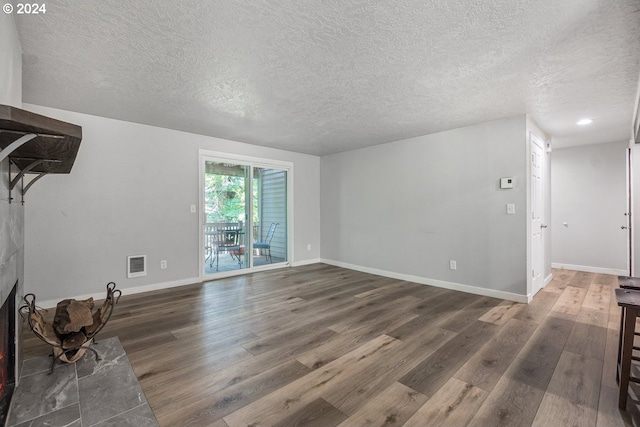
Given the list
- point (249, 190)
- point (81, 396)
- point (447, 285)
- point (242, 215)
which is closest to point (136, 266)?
point (242, 215)

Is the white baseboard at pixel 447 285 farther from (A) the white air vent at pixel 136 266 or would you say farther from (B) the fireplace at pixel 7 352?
(B) the fireplace at pixel 7 352

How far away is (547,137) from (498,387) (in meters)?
4.38

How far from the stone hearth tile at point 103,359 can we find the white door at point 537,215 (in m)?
4.59

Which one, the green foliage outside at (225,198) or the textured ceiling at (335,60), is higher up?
the textured ceiling at (335,60)

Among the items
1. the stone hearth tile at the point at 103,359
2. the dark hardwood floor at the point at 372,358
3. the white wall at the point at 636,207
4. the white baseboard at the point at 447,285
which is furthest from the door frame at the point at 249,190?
the white wall at the point at 636,207

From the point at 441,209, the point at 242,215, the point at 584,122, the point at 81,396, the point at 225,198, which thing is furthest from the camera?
the point at 242,215

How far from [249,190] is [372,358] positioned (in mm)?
3717

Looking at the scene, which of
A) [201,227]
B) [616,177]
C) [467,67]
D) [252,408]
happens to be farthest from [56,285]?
[616,177]

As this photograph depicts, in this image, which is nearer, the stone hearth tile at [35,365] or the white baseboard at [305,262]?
the stone hearth tile at [35,365]

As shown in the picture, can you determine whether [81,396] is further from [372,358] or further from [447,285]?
[447,285]

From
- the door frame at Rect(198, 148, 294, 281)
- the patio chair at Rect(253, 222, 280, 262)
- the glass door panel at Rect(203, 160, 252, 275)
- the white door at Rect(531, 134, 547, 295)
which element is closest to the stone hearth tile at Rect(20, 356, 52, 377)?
the door frame at Rect(198, 148, 294, 281)

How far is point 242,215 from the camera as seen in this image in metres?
5.10

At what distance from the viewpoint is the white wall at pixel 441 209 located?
143 inches

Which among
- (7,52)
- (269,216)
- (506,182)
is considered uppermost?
(7,52)
